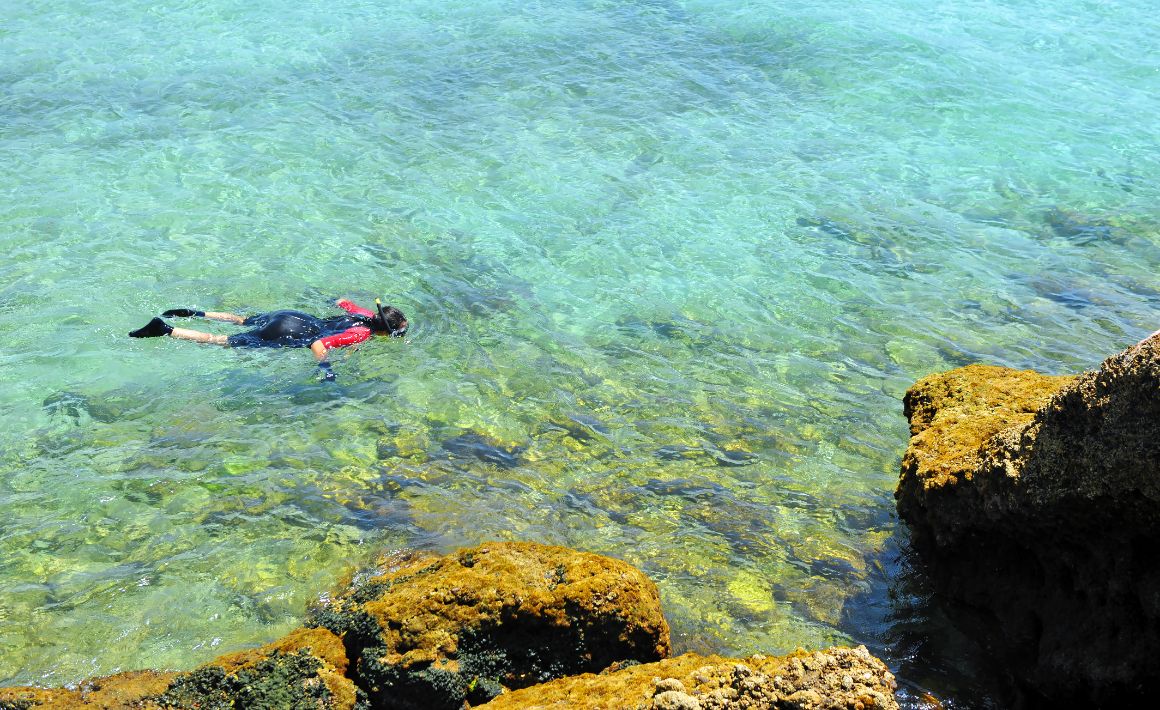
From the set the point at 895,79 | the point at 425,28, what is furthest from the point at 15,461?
the point at 895,79

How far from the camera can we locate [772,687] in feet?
14.4

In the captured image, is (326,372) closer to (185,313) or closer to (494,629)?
(185,313)

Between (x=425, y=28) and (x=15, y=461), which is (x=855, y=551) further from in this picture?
(x=425, y=28)

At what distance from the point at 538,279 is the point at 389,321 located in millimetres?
2356

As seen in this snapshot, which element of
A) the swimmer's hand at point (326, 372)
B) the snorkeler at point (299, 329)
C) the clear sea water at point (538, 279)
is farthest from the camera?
the snorkeler at point (299, 329)

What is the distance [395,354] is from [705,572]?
470 centimetres

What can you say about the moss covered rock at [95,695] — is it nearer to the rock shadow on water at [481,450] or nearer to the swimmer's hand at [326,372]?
the rock shadow on water at [481,450]

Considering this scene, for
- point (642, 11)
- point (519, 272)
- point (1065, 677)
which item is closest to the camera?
point (1065, 677)

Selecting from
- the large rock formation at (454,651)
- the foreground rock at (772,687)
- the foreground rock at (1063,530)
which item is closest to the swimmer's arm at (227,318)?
the large rock formation at (454,651)

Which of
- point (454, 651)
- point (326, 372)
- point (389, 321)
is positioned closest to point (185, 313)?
point (326, 372)

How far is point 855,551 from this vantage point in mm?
7410

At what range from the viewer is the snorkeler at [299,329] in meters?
10.2

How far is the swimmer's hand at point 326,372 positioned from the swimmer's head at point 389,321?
0.72 meters

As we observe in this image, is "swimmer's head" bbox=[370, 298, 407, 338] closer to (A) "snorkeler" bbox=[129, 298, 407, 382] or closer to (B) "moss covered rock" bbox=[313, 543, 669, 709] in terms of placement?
(A) "snorkeler" bbox=[129, 298, 407, 382]
